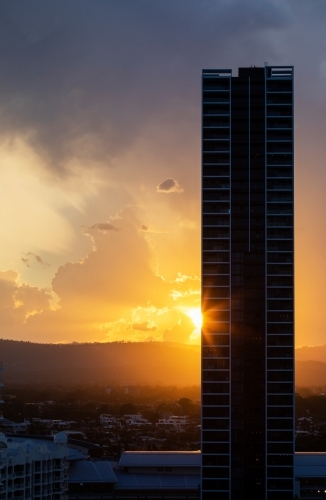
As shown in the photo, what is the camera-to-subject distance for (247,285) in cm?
7250

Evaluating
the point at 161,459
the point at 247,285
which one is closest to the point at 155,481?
the point at 161,459

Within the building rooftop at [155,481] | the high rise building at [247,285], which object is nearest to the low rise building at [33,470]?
the high rise building at [247,285]

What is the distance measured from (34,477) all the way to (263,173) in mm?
32126

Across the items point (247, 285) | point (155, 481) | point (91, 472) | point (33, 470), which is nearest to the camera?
point (33, 470)

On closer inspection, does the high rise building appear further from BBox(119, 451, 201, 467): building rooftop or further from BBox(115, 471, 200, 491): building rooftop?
BBox(119, 451, 201, 467): building rooftop

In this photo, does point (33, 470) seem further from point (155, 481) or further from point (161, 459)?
point (161, 459)

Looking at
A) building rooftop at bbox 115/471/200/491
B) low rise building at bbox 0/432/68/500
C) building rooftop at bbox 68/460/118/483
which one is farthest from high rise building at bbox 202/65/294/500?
low rise building at bbox 0/432/68/500

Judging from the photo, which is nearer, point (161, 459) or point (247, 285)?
point (247, 285)

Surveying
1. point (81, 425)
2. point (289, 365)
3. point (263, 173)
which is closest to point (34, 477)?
point (289, 365)

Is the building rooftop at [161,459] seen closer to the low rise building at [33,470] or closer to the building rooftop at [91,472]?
the building rooftop at [91,472]

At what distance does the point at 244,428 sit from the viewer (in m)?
70.1

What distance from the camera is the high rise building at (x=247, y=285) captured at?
69.8m

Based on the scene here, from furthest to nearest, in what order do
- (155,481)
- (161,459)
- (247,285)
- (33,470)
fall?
(161,459)
(155,481)
(247,285)
(33,470)

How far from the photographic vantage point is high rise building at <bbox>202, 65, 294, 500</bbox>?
6981 centimetres
